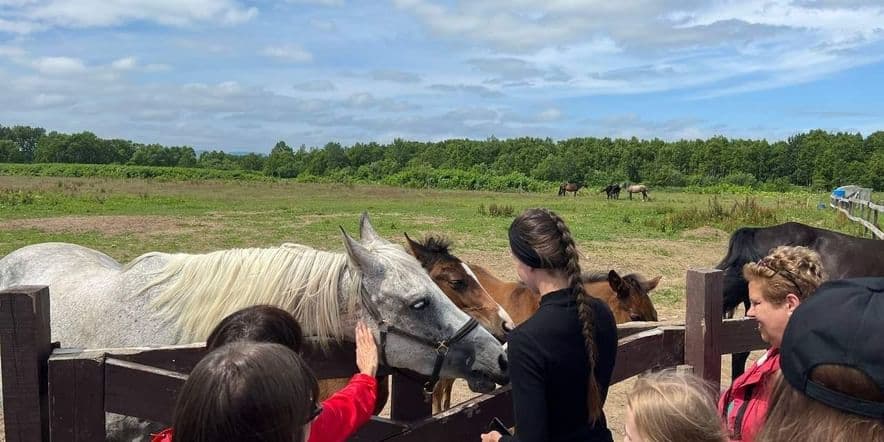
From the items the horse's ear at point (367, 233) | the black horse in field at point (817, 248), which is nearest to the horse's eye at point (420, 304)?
the horse's ear at point (367, 233)

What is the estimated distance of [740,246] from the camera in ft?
23.5

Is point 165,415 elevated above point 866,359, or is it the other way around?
point 866,359

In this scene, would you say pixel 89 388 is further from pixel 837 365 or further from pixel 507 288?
pixel 507 288

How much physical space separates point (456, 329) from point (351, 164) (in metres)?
101

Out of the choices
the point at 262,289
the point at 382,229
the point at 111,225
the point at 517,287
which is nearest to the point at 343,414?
the point at 262,289

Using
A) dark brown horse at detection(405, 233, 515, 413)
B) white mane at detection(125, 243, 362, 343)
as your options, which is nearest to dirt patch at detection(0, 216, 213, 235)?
dark brown horse at detection(405, 233, 515, 413)

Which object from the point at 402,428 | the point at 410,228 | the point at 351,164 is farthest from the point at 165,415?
the point at 351,164

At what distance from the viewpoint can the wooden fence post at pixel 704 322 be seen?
289cm

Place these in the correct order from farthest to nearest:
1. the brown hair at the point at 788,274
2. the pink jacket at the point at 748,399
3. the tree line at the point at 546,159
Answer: the tree line at the point at 546,159
the brown hair at the point at 788,274
the pink jacket at the point at 748,399

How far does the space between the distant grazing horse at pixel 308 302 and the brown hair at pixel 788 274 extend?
44.6 inches

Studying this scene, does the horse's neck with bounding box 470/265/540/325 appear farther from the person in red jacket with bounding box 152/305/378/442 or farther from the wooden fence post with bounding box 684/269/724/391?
the person in red jacket with bounding box 152/305/378/442

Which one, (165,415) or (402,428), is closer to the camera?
(165,415)

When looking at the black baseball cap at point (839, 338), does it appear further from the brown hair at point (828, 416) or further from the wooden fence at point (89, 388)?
the wooden fence at point (89, 388)

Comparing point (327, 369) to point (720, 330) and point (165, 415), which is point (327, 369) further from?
point (720, 330)
